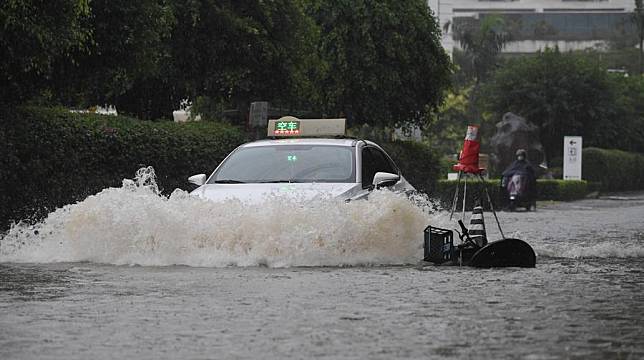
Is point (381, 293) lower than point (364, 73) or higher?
lower

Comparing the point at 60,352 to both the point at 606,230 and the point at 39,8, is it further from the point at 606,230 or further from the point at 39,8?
the point at 606,230

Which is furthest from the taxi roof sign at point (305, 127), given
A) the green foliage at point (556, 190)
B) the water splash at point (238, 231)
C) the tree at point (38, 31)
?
the green foliage at point (556, 190)

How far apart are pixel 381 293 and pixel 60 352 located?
398cm

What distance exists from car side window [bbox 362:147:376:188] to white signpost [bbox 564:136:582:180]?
39.1 meters

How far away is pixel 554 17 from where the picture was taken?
496 ft

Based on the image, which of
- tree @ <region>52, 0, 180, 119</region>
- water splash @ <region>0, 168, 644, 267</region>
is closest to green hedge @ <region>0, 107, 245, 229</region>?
tree @ <region>52, 0, 180, 119</region>

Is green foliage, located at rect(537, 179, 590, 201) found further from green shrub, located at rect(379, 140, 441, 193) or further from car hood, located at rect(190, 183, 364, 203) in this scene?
car hood, located at rect(190, 183, 364, 203)

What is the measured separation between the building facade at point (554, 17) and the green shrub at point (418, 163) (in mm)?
108418

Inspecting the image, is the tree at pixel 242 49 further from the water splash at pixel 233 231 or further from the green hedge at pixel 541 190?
the water splash at pixel 233 231

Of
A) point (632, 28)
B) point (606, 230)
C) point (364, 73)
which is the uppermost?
point (632, 28)

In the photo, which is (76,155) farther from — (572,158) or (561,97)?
(561,97)

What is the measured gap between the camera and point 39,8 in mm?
20203

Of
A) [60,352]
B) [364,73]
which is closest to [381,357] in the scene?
[60,352]

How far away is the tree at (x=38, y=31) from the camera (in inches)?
768
